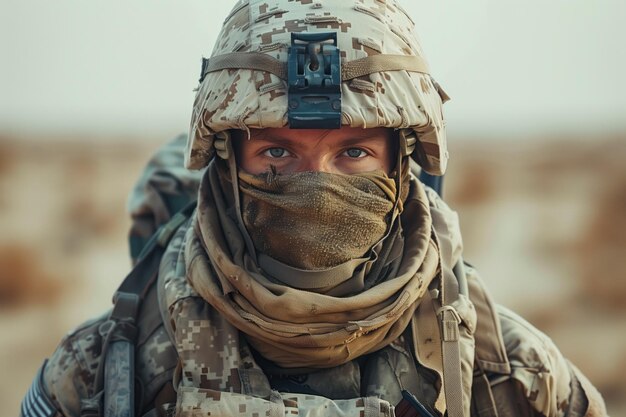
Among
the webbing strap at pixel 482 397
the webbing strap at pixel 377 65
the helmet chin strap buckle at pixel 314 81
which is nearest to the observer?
the helmet chin strap buckle at pixel 314 81

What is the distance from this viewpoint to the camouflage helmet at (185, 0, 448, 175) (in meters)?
4.21

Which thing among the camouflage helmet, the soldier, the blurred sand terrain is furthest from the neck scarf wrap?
the blurred sand terrain

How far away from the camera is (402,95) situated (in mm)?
4289

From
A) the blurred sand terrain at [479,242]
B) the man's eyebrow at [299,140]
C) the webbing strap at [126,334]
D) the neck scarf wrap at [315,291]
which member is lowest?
the blurred sand terrain at [479,242]

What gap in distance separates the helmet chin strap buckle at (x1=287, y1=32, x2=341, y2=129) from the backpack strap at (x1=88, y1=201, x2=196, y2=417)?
3.06 ft

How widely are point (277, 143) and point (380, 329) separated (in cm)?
70

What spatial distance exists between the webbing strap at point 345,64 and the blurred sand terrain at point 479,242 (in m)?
6.25

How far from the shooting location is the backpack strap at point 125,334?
4.28m

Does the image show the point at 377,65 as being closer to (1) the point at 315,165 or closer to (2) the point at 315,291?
(1) the point at 315,165

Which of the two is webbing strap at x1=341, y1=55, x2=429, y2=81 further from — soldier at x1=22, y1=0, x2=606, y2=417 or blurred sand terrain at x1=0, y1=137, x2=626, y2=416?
blurred sand terrain at x1=0, y1=137, x2=626, y2=416

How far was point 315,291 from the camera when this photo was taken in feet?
13.9

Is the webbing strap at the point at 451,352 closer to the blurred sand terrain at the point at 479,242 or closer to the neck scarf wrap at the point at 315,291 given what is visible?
the neck scarf wrap at the point at 315,291

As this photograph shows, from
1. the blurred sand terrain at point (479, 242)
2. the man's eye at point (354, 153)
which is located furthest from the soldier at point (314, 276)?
the blurred sand terrain at point (479, 242)

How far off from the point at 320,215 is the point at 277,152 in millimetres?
293
